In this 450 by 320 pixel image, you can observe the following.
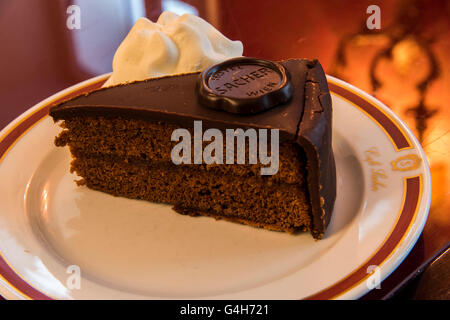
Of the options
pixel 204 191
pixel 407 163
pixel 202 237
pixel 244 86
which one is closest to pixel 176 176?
pixel 204 191

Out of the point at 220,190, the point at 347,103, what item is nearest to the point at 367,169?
the point at 347,103

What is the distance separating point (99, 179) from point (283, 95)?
94 centimetres

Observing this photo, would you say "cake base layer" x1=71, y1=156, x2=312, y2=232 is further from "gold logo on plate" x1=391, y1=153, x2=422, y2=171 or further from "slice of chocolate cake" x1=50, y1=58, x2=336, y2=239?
"gold logo on plate" x1=391, y1=153, x2=422, y2=171

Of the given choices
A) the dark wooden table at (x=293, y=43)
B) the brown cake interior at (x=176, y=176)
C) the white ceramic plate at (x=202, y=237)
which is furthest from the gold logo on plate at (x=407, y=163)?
the brown cake interior at (x=176, y=176)

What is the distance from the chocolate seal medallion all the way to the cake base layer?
31 cm

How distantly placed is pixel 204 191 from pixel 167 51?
65cm

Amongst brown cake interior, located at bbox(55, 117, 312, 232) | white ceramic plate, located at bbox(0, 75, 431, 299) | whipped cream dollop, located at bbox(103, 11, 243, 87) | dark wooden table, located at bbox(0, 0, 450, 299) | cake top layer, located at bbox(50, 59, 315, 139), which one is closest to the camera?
white ceramic plate, located at bbox(0, 75, 431, 299)

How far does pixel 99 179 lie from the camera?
2.17m

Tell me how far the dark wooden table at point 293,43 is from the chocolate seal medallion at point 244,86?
2.61 ft

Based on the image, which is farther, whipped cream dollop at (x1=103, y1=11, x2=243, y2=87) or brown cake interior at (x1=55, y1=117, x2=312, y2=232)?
whipped cream dollop at (x1=103, y1=11, x2=243, y2=87)

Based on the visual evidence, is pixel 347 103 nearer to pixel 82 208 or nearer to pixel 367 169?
pixel 367 169

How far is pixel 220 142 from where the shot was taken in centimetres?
180

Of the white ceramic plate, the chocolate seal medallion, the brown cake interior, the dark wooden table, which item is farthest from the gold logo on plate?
the chocolate seal medallion

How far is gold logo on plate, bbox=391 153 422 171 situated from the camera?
1.89m
